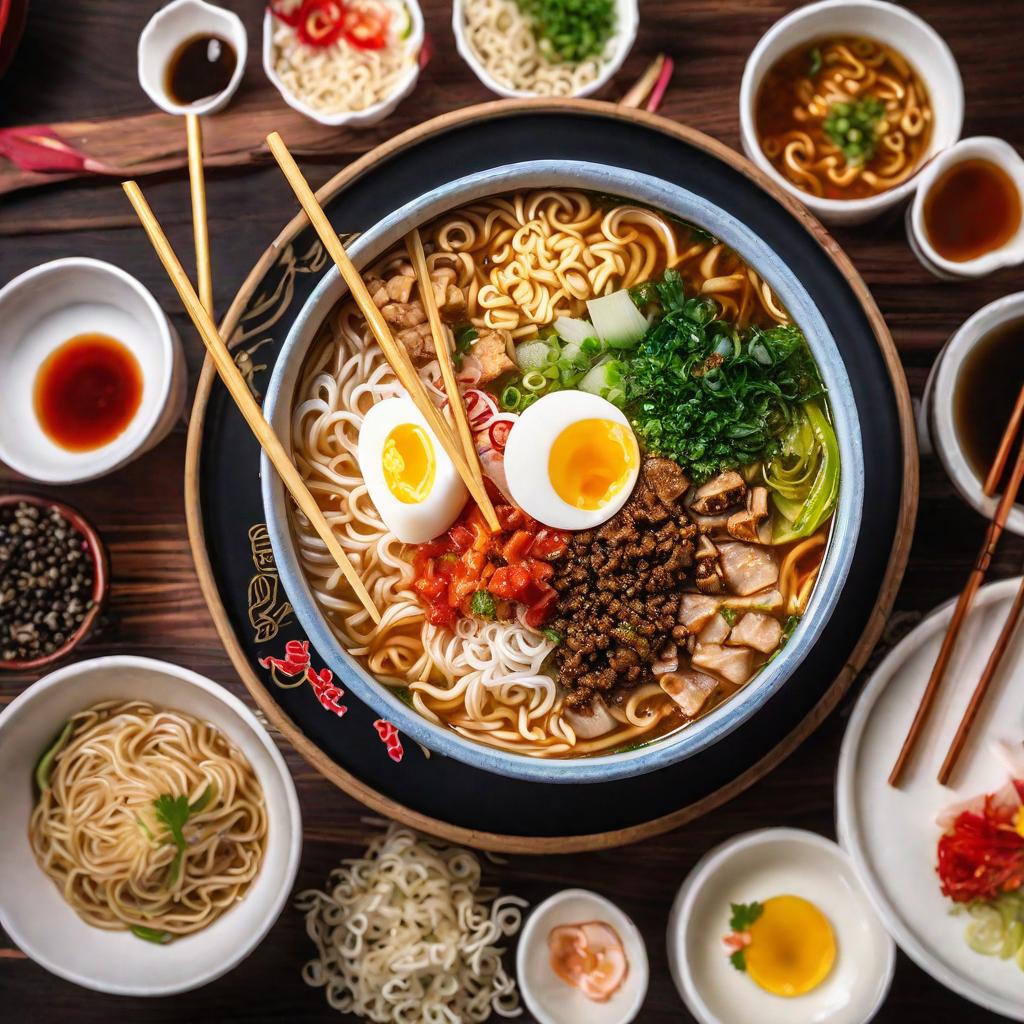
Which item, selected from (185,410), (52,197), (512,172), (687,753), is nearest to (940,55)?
(512,172)

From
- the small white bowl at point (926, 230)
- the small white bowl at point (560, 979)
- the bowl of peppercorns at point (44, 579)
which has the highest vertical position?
the small white bowl at point (926, 230)

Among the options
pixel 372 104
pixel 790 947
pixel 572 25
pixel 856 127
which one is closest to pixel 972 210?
pixel 856 127

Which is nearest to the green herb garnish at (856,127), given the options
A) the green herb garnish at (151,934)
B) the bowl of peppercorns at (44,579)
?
the bowl of peppercorns at (44,579)

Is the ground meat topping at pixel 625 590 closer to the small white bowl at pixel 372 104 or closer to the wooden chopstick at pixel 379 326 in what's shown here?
the wooden chopstick at pixel 379 326

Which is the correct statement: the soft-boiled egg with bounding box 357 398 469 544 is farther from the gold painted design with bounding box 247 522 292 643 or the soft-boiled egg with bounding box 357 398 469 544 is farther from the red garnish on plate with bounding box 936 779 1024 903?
the red garnish on plate with bounding box 936 779 1024 903

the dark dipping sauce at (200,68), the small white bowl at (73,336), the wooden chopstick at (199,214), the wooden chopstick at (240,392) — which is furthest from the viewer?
the dark dipping sauce at (200,68)

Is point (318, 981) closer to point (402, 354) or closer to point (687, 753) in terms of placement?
point (687, 753)

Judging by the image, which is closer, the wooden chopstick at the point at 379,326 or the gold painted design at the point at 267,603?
the wooden chopstick at the point at 379,326

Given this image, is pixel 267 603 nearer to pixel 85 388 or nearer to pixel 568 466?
pixel 568 466
